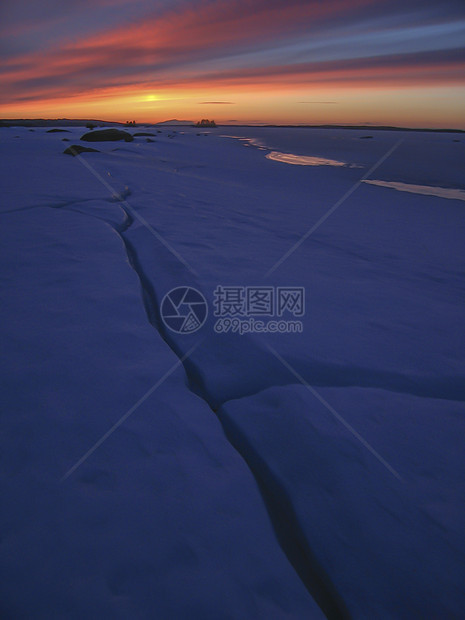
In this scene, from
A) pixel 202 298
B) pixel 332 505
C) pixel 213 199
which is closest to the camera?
pixel 332 505

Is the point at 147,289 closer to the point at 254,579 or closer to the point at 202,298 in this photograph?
the point at 202,298

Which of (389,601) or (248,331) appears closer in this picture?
(389,601)

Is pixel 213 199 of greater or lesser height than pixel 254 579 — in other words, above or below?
above

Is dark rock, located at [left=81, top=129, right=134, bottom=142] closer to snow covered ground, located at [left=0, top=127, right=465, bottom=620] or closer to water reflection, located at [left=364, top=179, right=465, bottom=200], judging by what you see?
water reflection, located at [left=364, top=179, right=465, bottom=200]

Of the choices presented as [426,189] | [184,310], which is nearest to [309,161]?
[426,189]

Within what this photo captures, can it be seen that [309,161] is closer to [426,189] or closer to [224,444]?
[426,189]

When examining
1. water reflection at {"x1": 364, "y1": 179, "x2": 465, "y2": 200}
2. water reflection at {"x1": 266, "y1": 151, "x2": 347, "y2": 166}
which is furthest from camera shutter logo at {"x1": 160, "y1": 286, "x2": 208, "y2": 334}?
water reflection at {"x1": 266, "y1": 151, "x2": 347, "y2": 166}

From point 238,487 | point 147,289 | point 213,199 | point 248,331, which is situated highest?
point 213,199

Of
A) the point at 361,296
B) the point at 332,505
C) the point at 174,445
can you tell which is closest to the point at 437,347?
the point at 361,296

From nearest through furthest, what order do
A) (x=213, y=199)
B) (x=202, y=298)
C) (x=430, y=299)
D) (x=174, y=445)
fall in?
(x=174, y=445) < (x=202, y=298) < (x=430, y=299) < (x=213, y=199)
